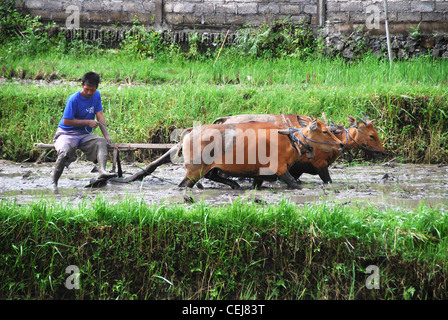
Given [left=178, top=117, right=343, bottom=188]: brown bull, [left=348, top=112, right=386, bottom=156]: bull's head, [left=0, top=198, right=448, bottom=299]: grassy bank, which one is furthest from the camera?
[left=348, top=112, right=386, bottom=156]: bull's head

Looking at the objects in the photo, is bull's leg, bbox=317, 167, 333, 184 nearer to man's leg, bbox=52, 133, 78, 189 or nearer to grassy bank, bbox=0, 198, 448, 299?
grassy bank, bbox=0, 198, 448, 299

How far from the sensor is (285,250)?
4.29 metres

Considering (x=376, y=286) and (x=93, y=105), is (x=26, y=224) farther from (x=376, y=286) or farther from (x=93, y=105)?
(x=376, y=286)

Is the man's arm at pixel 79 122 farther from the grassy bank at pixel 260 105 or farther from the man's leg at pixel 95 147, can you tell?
the grassy bank at pixel 260 105

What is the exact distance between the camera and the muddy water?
209 inches

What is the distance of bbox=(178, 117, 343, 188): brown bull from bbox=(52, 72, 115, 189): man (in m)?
0.95

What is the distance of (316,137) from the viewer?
5.87 meters

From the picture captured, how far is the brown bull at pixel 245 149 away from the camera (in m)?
5.68

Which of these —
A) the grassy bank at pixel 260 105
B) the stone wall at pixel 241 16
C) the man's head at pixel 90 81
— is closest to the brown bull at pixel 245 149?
the man's head at pixel 90 81

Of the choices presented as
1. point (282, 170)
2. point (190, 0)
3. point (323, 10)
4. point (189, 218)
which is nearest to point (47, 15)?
point (190, 0)

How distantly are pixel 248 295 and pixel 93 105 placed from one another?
122 inches

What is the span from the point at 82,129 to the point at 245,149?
6.23 ft

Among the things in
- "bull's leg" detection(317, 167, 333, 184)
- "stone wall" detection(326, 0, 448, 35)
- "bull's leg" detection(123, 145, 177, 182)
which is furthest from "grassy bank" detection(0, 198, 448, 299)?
"stone wall" detection(326, 0, 448, 35)
